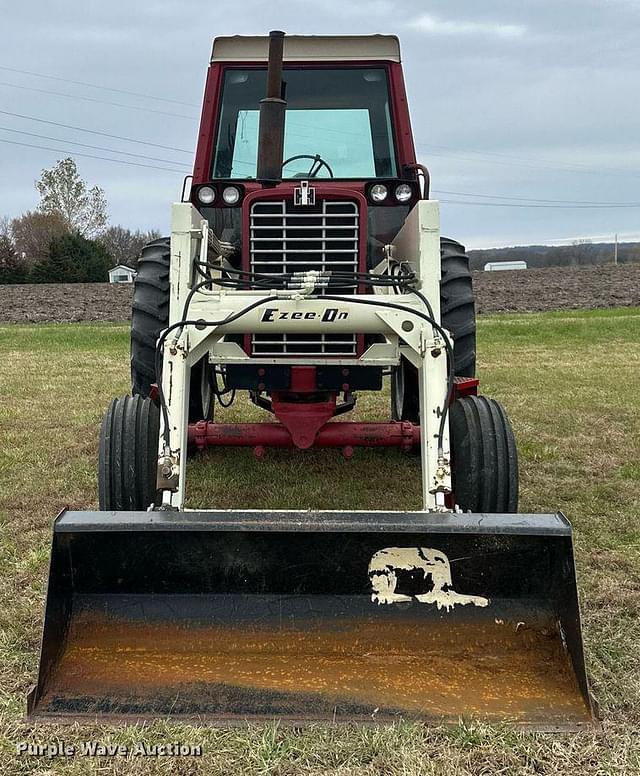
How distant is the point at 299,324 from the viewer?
3510mm

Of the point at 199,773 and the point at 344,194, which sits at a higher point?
the point at 344,194

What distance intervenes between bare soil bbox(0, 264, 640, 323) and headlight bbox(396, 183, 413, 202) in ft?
57.3

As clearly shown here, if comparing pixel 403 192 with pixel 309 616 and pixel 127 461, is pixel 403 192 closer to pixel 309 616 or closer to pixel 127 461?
pixel 127 461

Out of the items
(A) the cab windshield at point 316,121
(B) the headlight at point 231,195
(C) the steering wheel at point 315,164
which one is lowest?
(B) the headlight at point 231,195

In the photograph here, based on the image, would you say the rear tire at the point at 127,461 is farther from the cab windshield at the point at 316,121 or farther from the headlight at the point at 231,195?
the cab windshield at the point at 316,121

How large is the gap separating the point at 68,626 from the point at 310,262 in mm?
2104

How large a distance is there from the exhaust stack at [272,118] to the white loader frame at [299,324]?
425mm

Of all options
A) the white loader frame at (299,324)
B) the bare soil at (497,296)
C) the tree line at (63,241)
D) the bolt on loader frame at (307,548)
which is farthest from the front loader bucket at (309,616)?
the tree line at (63,241)

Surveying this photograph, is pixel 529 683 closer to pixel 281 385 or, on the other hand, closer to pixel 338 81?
pixel 281 385

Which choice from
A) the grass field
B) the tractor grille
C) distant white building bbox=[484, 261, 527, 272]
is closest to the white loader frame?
the tractor grille

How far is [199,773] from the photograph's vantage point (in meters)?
2.31

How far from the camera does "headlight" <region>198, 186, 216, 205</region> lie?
455 centimetres

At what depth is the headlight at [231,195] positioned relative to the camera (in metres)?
4.51

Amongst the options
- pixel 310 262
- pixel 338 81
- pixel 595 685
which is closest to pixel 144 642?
pixel 595 685
